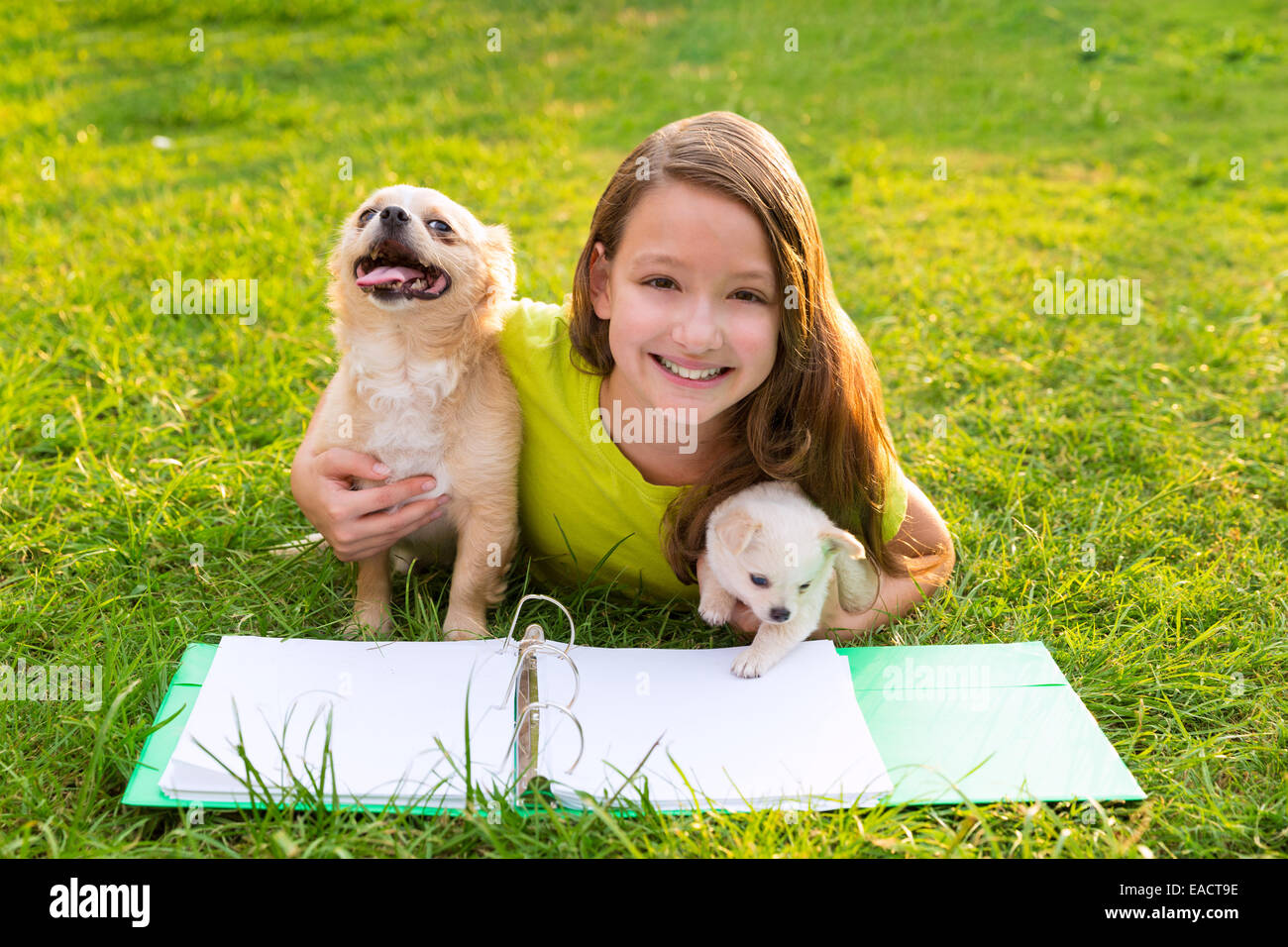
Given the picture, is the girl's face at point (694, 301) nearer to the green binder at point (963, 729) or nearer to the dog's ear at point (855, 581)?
the dog's ear at point (855, 581)

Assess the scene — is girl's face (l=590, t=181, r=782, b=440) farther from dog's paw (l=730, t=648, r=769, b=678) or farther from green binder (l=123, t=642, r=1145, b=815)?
green binder (l=123, t=642, r=1145, b=815)

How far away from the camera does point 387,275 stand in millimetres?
2113

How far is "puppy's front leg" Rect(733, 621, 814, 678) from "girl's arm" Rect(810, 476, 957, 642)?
0.20 meters

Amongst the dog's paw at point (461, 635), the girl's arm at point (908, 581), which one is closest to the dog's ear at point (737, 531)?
the girl's arm at point (908, 581)

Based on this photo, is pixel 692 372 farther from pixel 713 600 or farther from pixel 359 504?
pixel 359 504

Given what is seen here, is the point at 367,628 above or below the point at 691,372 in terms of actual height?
below

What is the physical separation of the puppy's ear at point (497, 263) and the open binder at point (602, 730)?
2.57 ft

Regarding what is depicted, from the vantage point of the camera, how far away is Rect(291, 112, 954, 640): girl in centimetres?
208

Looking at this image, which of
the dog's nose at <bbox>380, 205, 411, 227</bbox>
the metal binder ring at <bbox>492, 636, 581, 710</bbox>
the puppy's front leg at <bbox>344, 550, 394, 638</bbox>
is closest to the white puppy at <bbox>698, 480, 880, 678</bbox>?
the metal binder ring at <bbox>492, 636, 581, 710</bbox>

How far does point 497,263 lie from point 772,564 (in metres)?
0.93

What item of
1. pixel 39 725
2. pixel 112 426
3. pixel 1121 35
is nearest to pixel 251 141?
pixel 112 426

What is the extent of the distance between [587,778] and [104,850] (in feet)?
2.67

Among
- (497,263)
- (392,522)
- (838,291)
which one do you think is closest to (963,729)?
(392,522)

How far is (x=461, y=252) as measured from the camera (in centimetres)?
218
